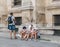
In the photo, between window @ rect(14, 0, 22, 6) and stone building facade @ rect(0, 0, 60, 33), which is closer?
stone building facade @ rect(0, 0, 60, 33)

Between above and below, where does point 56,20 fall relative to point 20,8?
below

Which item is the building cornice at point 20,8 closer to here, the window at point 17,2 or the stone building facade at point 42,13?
the stone building facade at point 42,13

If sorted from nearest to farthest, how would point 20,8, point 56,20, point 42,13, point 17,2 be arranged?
point 56,20
point 42,13
point 20,8
point 17,2

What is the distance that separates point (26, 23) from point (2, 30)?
130 inches

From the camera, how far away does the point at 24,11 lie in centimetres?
1850

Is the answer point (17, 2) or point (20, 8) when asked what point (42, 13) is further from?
point (17, 2)

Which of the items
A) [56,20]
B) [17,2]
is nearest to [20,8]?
[17,2]

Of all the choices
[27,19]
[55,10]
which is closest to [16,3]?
[27,19]

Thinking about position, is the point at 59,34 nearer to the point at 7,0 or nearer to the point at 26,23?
the point at 26,23

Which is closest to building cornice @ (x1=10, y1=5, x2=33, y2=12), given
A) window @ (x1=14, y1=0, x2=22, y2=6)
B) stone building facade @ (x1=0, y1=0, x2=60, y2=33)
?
stone building facade @ (x1=0, y1=0, x2=60, y2=33)

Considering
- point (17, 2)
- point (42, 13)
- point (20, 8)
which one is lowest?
point (42, 13)

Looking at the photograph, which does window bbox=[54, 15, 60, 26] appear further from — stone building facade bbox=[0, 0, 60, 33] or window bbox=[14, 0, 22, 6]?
window bbox=[14, 0, 22, 6]

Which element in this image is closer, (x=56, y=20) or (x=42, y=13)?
(x=56, y=20)

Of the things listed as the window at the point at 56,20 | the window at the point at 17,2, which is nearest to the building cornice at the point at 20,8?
the window at the point at 17,2
